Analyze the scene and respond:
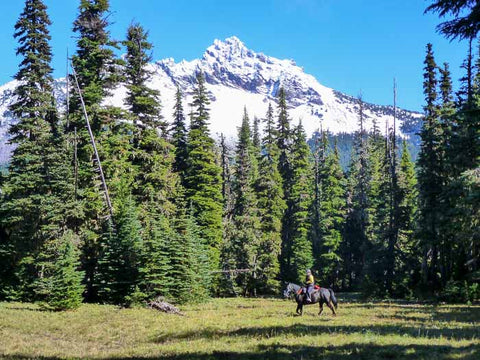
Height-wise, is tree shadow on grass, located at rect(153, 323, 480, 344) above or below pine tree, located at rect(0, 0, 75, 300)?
below

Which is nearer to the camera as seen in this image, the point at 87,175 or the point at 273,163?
the point at 87,175

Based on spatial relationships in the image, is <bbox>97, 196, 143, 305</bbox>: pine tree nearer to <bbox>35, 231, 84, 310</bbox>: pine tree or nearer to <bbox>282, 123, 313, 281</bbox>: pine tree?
<bbox>35, 231, 84, 310</bbox>: pine tree

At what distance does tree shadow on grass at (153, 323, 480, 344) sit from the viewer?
1528cm

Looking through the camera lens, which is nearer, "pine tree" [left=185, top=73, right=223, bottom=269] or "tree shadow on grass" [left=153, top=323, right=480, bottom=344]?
"tree shadow on grass" [left=153, top=323, right=480, bottom=344]

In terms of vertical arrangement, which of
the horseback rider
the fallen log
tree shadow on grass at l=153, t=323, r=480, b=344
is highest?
the horseback rider

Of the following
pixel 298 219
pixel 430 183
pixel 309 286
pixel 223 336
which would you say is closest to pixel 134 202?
pixel 309 286

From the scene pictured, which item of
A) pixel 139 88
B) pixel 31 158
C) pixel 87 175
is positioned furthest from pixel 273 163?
pixel 31 158

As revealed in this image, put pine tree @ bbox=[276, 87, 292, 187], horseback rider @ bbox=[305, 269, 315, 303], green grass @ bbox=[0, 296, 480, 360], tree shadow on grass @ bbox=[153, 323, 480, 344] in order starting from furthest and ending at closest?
pine tree @ bbox=[276, 87, 292, 187], horseback rider @ bbox=[305, 269, 315, 303], tree shadow on grass @ bbox=[153, 323, 480, 344], green grass @ bbox=[0, 296, 480, 360]

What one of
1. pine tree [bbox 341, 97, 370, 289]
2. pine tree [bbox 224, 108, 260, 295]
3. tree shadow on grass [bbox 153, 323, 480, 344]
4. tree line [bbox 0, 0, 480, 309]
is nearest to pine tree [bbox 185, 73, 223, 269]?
tree line [bbox 0, 0, 480, 309]

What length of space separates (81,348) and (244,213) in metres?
35.1

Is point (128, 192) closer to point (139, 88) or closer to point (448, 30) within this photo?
point (139, 88)

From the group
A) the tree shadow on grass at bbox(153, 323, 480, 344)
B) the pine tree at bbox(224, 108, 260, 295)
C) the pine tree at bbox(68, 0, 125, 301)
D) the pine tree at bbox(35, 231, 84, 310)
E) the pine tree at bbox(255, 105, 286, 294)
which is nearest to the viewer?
the tree shadow on grass at bbox(153, 323, 480, 344)

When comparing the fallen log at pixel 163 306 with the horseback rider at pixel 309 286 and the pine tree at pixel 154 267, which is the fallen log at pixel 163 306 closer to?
the pine tree at pixel 154 267

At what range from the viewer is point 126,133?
36781 millimetres
